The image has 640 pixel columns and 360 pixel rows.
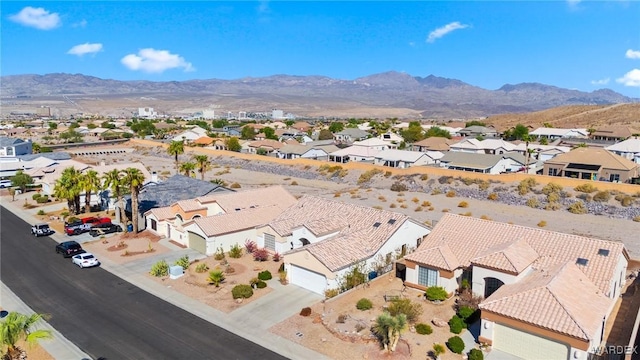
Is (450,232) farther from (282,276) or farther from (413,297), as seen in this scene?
(282,276)

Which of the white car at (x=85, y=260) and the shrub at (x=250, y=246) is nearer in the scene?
the white car at (x=85, y=260)

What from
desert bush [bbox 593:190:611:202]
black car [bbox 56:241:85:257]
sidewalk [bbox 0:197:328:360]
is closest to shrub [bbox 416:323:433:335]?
sidewalk [bbox 0:197:328:360]

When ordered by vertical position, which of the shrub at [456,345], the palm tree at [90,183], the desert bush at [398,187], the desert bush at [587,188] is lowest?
the shrub at [456,345]

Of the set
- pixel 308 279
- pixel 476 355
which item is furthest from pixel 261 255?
pixel 476 355

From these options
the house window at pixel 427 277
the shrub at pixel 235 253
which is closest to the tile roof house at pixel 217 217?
the shrub at pixel 235 253

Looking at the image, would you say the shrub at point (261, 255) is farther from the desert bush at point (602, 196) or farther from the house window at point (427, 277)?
the desert bush at point (602, 196)

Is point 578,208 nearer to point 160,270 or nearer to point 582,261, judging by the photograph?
point 582,261

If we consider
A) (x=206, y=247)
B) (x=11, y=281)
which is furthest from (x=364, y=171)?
(x=11, y=281)
